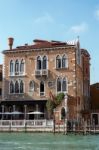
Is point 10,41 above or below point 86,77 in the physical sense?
above

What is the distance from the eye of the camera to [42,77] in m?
45.2

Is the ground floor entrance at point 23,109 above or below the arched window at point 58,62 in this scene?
below

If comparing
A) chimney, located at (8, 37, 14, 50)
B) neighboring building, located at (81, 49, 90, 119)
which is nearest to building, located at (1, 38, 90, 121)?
chimney, located at (8, 37, 14, 50)

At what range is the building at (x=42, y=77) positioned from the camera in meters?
44.2

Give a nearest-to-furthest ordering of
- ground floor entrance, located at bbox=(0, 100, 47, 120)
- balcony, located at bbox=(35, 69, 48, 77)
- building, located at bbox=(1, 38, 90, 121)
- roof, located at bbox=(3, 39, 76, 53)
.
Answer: building, located at bbox=(1, 38, 90, 121)
ground floor entrance, located at bbox=(0, 100, 47, 120)
balcony, located at bbox=(35, 69, 48, 77)
roof, located at bbox=(3, 39, 76, 53)

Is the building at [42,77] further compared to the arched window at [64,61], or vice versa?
the arched window at [64,61]

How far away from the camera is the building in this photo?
145ft

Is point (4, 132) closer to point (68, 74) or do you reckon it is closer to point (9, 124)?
point (9, 124)

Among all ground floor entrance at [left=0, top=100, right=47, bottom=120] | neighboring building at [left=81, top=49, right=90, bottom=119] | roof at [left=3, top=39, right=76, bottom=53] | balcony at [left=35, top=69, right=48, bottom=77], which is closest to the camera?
ground floor entrance at [left=0, top=100, right=47, bottom=120]

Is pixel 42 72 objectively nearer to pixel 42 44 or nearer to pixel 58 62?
pixel 58 62

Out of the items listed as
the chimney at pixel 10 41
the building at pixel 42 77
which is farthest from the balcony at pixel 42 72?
the chimney at pixel 10 41

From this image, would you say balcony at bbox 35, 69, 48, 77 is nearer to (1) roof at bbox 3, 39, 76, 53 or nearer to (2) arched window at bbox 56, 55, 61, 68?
(2) arched window at bbox 56, 55, 61, 68

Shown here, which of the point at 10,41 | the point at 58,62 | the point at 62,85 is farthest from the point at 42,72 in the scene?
the point at 10,41

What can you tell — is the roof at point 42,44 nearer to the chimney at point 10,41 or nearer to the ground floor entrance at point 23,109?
the chimney at point 10,41
